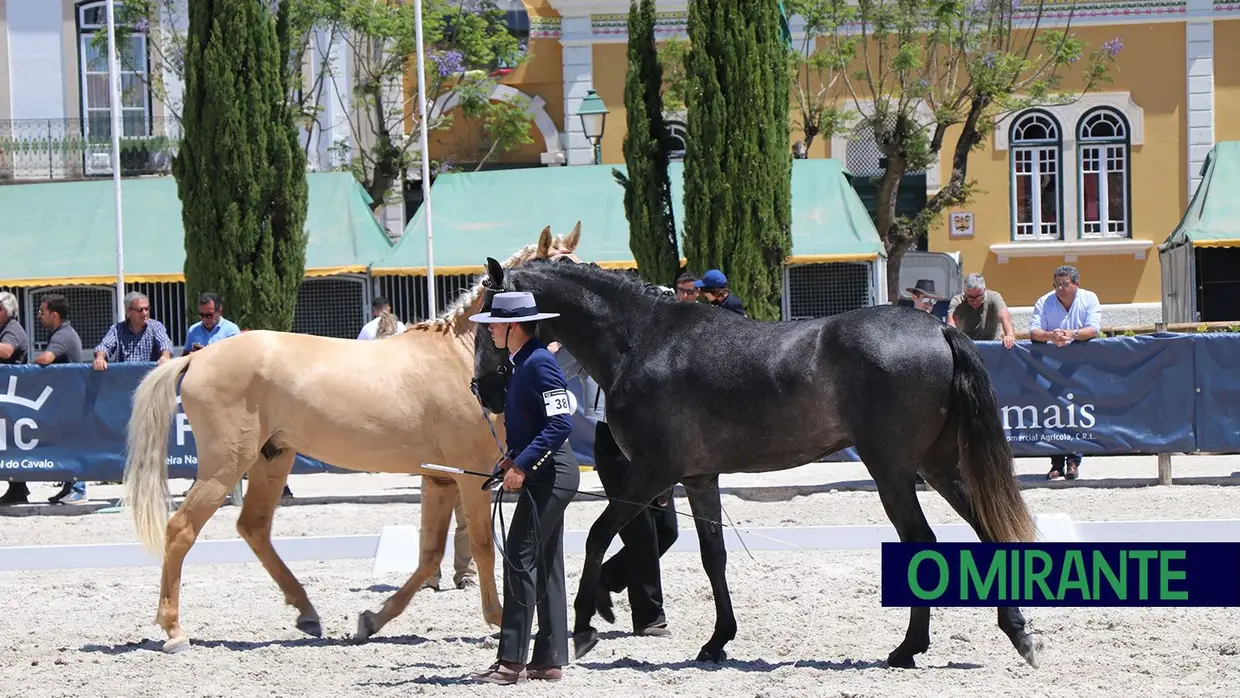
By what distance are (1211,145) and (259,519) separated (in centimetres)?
2300

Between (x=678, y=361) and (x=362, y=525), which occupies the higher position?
(x=678, y=361)

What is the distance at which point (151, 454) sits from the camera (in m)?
7.88

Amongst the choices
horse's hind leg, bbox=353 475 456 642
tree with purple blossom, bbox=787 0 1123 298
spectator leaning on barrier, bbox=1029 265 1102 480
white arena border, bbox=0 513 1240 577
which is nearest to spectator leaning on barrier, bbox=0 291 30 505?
white arena border, bbox=0 513 1240 577

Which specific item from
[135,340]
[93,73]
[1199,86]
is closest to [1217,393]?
[135,340]

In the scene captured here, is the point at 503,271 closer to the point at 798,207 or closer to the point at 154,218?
the point at 798,207

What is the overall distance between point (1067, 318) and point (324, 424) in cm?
785

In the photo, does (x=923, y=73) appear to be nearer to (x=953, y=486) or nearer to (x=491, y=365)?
(x=953, y=486)

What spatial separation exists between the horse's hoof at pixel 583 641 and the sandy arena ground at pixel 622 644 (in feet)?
0.28

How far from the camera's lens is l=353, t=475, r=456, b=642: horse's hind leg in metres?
7.64

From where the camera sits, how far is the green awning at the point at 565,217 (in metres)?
21.8

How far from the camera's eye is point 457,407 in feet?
25.6

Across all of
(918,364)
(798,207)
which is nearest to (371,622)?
(918,364)

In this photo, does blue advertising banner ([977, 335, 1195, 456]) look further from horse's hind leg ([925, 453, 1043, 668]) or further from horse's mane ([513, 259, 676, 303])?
horse's mane ([513, 259, 676, 303])

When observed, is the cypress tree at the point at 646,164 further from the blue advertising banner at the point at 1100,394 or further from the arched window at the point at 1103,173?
the arched window at the point at 1103,173
